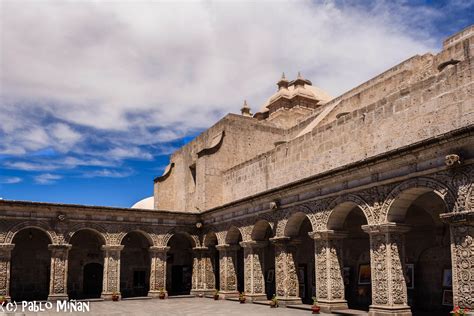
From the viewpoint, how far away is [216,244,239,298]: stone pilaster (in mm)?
21466

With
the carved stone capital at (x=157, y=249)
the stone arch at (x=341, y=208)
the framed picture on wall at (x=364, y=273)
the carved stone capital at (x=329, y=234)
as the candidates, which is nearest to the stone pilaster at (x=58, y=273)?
the carved stone capital at (x=157, y=249)

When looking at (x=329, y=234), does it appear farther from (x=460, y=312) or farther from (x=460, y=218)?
(x=460, y=312)

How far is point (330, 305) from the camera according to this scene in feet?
47.5

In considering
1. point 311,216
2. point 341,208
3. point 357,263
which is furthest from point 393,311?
point 357,263

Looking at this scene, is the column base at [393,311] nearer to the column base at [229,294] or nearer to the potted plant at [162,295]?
the column base at [229,294]

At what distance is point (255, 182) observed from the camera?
23.4 m

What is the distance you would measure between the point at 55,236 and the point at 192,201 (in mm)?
9028

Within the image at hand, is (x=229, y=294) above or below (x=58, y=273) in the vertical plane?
below

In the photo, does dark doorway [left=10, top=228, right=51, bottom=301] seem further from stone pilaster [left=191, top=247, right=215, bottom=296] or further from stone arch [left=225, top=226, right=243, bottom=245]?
A: stone arch [left=225, top=226, right=243, bottom=245]

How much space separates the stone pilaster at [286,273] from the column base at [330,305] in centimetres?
234

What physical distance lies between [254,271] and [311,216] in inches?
191

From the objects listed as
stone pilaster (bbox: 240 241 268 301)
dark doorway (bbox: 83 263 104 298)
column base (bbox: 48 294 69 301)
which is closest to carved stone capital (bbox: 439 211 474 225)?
stone pilaster (bbox: 240 241 268 301)

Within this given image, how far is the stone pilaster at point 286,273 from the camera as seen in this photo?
1702cm

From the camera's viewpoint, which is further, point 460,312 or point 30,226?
point 30,226
